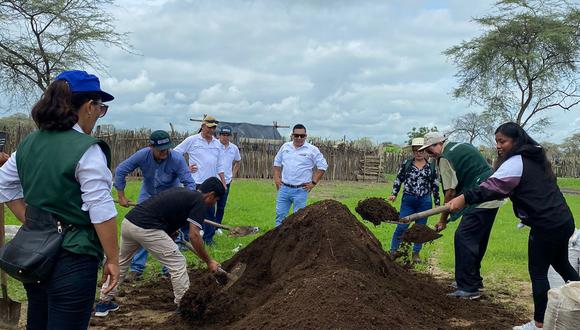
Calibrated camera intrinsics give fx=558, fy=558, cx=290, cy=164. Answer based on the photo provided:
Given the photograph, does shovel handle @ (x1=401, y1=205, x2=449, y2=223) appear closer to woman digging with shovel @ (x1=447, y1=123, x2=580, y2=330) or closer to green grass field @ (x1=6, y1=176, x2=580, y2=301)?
woman digging with shovel @ (x1=447, y1=123, x2=580, y2=330)

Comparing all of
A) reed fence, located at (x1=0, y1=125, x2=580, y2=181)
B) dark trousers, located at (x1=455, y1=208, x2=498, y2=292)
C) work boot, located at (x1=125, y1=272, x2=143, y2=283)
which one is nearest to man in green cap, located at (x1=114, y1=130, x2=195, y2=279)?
work boot, located at (x1=125, y1=272, x2=143, y2=283)

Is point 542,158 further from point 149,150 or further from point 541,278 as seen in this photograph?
point 149,150

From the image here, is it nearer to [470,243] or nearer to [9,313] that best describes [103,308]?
[9,313]

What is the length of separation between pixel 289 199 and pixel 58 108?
571cm

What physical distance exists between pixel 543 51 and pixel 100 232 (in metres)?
27.4

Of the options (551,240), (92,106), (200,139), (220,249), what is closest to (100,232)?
(92,106)

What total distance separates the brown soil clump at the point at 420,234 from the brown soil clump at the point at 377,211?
249mm

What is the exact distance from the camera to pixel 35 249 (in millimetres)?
2596

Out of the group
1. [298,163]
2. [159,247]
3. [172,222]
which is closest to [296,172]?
[298,163]

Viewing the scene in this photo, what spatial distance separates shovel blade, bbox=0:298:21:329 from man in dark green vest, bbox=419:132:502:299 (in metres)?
4.41

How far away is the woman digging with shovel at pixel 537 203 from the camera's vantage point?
4633 mm

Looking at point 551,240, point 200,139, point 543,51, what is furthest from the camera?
point 543,51

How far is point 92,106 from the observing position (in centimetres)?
283

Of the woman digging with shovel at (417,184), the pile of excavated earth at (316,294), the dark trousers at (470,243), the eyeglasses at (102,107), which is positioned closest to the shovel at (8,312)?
the pile of excavated earth at (316,294)
